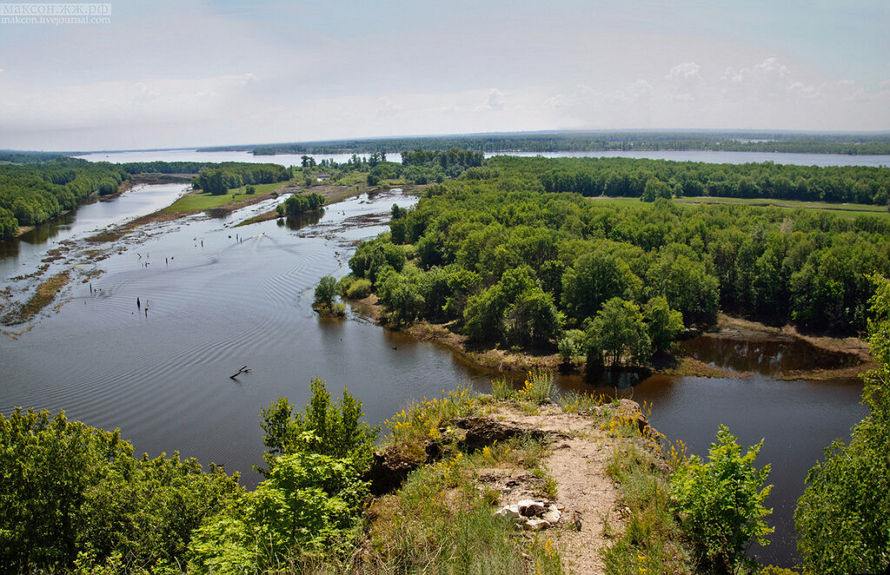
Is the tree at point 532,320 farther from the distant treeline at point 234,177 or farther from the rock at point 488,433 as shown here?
the distant treeline at point 234,177

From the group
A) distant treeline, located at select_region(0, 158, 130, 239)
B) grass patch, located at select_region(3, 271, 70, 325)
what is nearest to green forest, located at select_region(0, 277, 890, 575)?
grass patch, located at select_region(3, 271, 70, 325)

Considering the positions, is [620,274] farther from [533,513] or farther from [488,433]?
[533,513]

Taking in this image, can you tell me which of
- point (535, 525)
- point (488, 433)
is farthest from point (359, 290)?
point (535, 525)

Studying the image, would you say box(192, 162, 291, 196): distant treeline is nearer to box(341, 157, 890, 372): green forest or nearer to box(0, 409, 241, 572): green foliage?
box(341, 157, 890, 372): green forest

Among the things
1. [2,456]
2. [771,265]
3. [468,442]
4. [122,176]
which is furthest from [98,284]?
[122,176]

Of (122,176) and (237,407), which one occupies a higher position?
(122,176)

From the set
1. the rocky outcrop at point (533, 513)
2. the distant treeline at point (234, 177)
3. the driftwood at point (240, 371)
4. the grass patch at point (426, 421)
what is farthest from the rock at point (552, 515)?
the distant treeline at point (234, 177)

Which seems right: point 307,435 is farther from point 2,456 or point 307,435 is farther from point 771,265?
point 771,265
